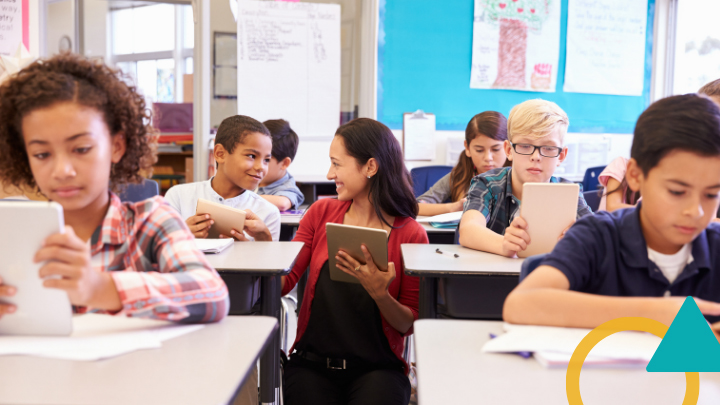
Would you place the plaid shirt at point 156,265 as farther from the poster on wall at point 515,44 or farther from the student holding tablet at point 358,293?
the poster on wall at point 515,44

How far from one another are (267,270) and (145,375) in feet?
2.34

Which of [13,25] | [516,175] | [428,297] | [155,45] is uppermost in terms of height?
[155,45]

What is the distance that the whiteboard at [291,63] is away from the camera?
13.7 ft

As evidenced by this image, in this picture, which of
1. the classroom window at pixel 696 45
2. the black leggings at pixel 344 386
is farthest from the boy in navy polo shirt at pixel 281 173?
the classroom window at pixel 696 45

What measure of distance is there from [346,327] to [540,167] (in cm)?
81

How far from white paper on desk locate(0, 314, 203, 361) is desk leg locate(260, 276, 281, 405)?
66cm

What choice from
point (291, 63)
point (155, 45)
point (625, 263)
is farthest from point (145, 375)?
point (155, 45)

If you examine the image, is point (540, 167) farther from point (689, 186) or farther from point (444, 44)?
point (444, 44)

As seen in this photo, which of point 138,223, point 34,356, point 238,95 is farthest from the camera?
point 238,95

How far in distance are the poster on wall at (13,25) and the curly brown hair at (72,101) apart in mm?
3705

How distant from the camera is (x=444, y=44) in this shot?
435 centimetres

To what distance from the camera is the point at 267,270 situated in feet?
4.64

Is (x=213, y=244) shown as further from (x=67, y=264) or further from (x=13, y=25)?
(x=13, y=25)

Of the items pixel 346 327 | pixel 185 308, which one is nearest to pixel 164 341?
pixel 185 308
